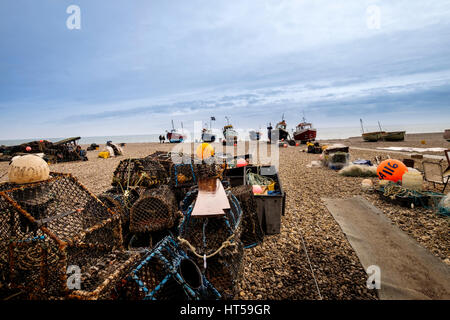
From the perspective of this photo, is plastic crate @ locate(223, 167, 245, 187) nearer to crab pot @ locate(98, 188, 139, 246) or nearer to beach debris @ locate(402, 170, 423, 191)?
crab pot @ locate(98, 188, 139, 246)

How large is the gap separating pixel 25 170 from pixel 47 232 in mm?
1094

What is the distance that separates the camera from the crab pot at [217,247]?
2.57 m

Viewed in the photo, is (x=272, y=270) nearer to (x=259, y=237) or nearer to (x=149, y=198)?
(x=259, y=237)

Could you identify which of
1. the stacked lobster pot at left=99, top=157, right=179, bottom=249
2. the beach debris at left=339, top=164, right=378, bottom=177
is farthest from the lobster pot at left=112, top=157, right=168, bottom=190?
the beach debris at left=339, top=164, right=378, bottom=177

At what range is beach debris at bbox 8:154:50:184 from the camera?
2598 millimetres

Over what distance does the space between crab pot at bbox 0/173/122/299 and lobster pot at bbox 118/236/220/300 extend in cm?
64

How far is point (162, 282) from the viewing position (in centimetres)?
205

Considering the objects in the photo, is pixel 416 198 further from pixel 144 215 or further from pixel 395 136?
pixel 395 136

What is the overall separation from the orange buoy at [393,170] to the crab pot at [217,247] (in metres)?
6.09

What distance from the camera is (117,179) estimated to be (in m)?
4.84

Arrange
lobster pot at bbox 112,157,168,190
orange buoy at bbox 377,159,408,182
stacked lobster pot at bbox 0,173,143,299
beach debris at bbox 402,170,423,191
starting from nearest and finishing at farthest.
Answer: stacked lobster pot at bbox 0,173,143,299 → lobster pot at bbox 112,157,168,190 → beach debris at bbox 402,170,423,191 → orange buoy at bbox 377,159,408,182

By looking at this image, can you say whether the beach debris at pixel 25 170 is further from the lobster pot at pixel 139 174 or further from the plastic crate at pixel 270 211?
the plastic crate at pixel 270 211

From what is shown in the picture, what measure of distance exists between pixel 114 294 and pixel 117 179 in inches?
127
